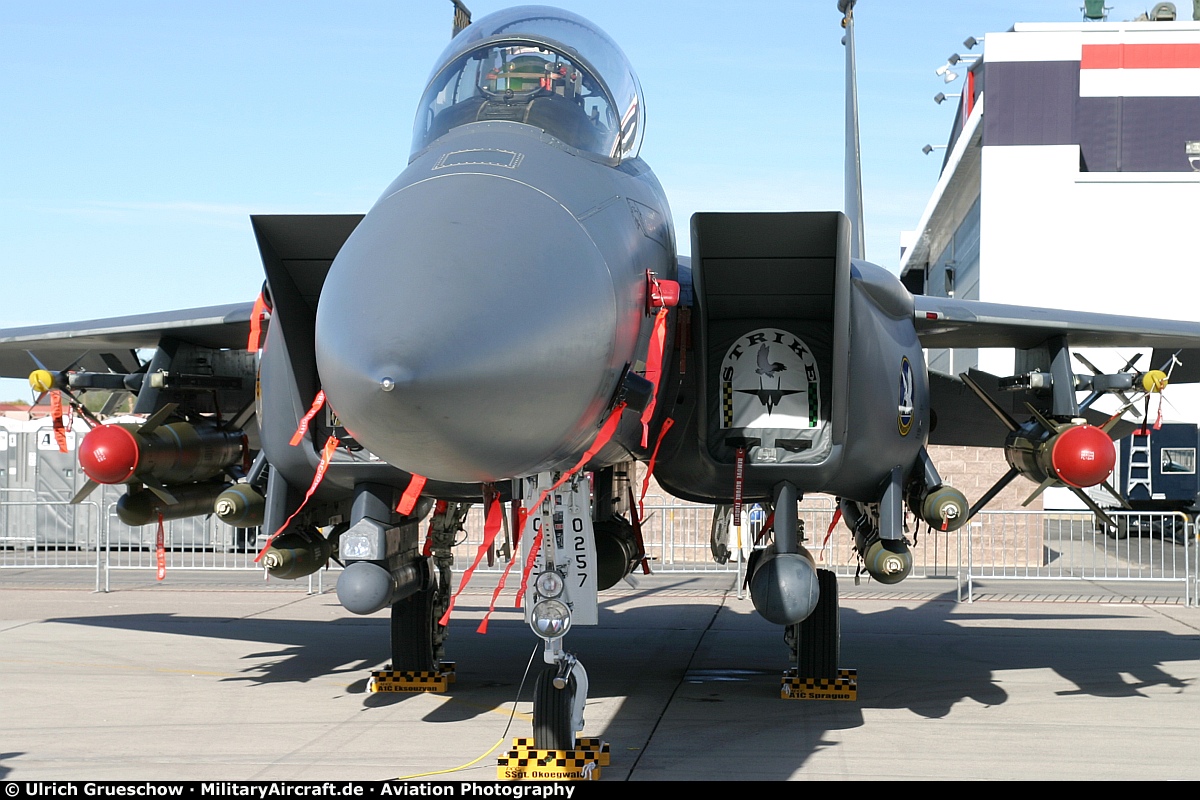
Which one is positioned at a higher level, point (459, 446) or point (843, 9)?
point (843, 9)

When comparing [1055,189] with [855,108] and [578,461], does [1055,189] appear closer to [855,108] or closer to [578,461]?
[855,108]

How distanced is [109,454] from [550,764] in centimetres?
376

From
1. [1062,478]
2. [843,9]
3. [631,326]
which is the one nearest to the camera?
[631,326]

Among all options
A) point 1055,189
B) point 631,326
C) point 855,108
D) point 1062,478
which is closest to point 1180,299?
point 1055,189

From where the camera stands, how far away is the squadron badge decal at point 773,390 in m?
6.46

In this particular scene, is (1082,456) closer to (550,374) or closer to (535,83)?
(535,83)

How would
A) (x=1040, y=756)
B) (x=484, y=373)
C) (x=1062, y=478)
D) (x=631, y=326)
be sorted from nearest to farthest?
(x=484, y=373) → (x=631, y=326) → (x=1040, y=756) → (x=1062, y=478)

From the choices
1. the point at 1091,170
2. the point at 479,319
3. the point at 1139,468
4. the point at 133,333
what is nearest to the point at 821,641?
the point at 479,319

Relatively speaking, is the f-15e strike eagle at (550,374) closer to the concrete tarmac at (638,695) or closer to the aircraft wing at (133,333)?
the aircraft wing at (133,333)

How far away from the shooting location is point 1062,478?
7.35 meters

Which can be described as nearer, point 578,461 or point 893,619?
point 578,461

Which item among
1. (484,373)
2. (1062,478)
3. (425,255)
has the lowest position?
(1062,478)

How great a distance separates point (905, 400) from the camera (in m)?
7.05

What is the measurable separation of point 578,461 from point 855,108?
9.33 meters
